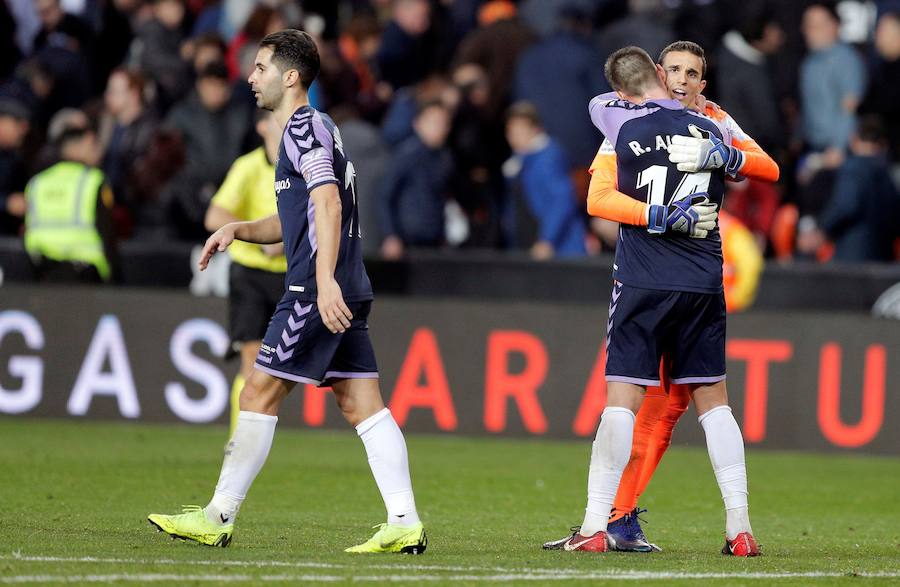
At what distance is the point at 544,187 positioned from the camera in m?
15.6

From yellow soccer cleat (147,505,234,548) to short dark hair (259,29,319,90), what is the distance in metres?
1.88

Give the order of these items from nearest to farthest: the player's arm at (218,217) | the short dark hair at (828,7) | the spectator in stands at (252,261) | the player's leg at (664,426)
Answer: the player's leg at (664,426) < the player's arm at (218,217) < the spectator in stands at (252,261) < the short dark hair at (828,7)

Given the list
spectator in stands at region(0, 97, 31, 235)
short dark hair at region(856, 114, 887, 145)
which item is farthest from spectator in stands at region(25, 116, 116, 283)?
short dark hair at region(856, 114, 887, 145)

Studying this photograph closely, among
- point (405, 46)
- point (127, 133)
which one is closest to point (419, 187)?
point (127, 133)

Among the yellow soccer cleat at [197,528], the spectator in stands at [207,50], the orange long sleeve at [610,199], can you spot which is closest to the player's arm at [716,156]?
the orange long sleeve at [610,199]

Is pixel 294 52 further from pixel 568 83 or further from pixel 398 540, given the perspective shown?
pixel 568 83

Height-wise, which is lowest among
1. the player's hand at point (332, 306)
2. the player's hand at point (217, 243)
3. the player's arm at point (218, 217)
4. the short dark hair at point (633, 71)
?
the player's hand at point (332, 306)

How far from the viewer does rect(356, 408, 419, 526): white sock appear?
7527 millimetres

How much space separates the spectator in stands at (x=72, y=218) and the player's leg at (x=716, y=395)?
23.2 ft

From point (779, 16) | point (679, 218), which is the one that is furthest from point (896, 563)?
point (779, 16)

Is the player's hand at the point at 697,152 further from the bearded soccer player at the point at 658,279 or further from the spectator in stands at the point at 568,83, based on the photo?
the spectator in stands at the point at 568,83

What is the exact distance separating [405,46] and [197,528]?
11.5 metres

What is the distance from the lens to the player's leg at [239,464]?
7.52 meters

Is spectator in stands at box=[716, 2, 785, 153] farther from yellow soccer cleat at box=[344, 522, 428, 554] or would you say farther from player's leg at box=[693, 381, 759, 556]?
yellow soccer cleat at box=[344, 522, 428, 554]
